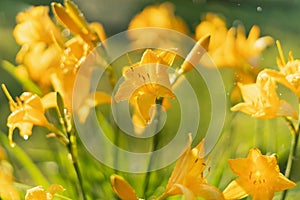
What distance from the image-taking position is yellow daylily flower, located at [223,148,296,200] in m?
0.53

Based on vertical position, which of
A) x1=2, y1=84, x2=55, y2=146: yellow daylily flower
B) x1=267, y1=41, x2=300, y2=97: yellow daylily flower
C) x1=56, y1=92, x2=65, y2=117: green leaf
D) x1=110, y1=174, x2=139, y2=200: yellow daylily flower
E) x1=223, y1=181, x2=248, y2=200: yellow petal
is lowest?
x1=223, y1=181, x2=248, y2=200: yellow petal

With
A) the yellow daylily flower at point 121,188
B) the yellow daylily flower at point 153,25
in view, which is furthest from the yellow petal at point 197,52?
the yellow daylily flower at point 153,25

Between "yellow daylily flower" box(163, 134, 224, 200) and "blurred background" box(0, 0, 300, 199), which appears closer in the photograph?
"yellow daylily flower" box(163, 134, 224, 200)

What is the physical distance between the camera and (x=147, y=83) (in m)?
0.56

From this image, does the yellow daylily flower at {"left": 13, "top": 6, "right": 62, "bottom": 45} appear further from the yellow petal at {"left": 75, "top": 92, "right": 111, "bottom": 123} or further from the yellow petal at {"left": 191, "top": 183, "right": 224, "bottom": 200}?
the yellow petal at {"left": 191, "top": 183, "right": 224, "bottom": 200}

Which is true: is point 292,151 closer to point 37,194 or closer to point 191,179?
point 191,179

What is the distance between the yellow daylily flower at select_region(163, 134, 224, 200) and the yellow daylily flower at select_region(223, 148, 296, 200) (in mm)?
27

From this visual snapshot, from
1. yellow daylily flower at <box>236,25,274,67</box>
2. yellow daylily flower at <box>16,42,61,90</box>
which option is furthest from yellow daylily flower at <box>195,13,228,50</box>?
yellow daylily flower at <box>16,42,61,90</box>

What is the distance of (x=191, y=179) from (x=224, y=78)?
43cm

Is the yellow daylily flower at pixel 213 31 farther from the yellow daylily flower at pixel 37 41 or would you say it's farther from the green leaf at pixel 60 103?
the green leaf at pixel 60 103

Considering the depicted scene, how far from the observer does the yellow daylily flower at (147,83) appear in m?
0.55

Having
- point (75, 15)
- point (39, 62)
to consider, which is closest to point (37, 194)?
point (75, 15)

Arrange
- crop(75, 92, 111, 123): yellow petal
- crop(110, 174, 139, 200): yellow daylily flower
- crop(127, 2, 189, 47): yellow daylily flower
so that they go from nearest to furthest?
crop(110, 174, 139, 200): yellow daylily flower, crop(75, 92, 111, 123): yellow petal, crop(127, 2, 189, 47): yellow daylily flower

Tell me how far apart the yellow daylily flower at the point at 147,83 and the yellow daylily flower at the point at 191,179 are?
56 mm
